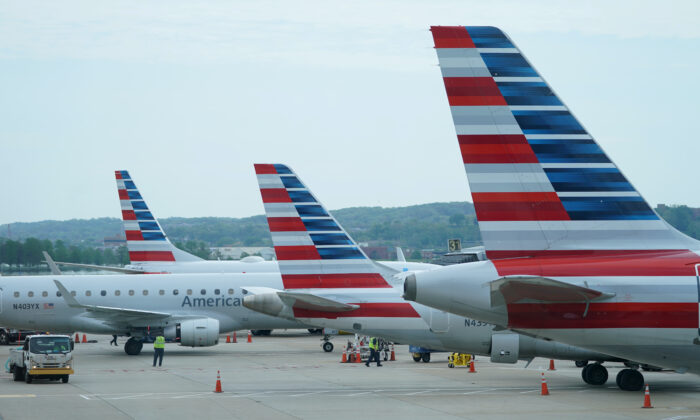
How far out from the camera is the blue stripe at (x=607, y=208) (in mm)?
15422

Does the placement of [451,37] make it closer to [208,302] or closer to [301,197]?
[301,197]

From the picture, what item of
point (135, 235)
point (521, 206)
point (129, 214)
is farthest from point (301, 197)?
point (129, 214)

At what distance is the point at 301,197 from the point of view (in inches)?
1270

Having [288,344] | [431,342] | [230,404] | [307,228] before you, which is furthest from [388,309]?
[288,344]

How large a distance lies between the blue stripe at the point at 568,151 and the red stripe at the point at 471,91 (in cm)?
104

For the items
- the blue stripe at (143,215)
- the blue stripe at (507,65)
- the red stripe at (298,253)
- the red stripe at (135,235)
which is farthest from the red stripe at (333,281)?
the blue stripe at (143,215)

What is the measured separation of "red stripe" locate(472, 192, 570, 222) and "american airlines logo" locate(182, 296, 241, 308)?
2881cm

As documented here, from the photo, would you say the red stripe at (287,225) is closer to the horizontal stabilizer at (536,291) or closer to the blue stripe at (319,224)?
the blue stripe at (319,224)

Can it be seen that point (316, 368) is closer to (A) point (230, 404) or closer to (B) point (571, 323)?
(A) point (230, 404)

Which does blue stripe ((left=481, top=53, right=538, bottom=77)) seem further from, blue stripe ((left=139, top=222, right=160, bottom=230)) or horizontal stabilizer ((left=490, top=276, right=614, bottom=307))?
blue stripe ((left=139, top=222, right=160, bottom=230))

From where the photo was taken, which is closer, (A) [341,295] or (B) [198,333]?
(A) [341,295]

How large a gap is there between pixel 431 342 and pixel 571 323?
14525mm

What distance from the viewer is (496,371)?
34.4 meters

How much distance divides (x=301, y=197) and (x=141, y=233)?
3187 cm
